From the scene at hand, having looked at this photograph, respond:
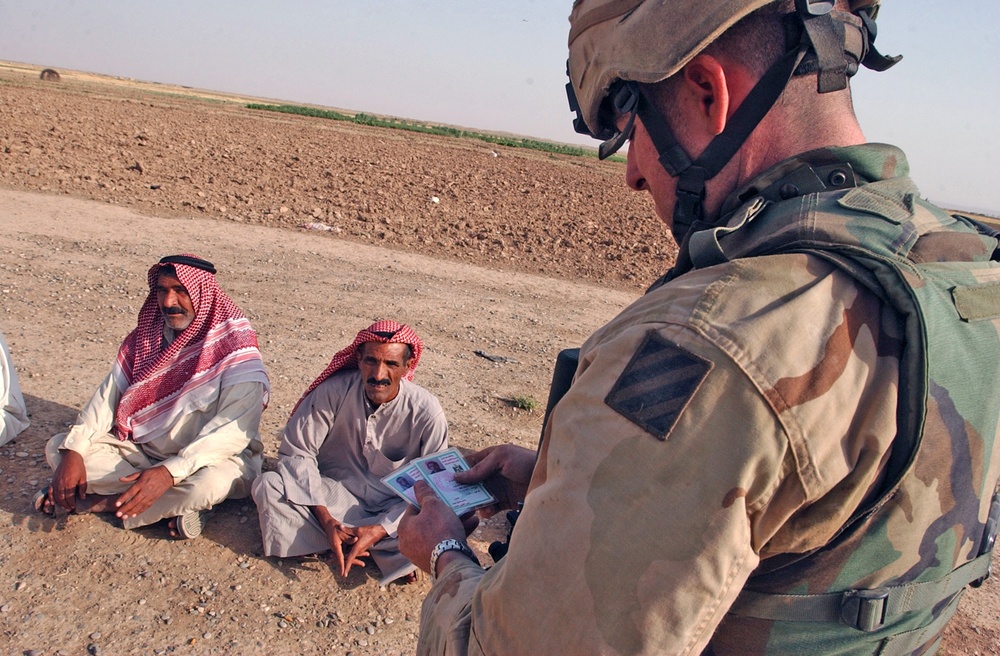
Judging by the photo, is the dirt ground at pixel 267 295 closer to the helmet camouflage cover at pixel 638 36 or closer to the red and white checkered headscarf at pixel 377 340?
the red and white checkered headscarf at pixel 377 340

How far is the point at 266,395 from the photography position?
440 cm

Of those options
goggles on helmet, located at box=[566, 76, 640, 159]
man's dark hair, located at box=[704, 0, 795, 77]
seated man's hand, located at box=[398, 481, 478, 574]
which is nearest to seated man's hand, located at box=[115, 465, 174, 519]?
seated man's hand, located at box=[398, 481, 478, 574]

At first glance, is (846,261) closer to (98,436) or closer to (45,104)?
(98,436)

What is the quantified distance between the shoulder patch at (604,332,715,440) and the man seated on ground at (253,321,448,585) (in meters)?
3.14

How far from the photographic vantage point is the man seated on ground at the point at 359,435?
4.02 metres

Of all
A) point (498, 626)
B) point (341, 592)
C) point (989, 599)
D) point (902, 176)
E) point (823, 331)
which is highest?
point (902, 176)

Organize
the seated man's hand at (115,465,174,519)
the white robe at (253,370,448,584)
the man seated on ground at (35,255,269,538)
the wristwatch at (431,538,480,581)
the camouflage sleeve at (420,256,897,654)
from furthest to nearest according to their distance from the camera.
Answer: the white robe at (253,370,448,584)
the man seated on ground at (35,255,269,538)
the seated man's hand at (115,465,174,519)
the wristwatch at (431,538,480,581)
the camouflage sleeve at (420,256,897,654)

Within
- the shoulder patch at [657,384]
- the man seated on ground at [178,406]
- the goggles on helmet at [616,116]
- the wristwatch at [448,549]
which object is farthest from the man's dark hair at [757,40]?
the man seated on ground at [178,406]

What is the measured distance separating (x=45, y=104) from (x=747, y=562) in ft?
76.3

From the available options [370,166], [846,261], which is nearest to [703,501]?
[846,261]

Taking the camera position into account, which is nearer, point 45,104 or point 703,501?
point 703,501

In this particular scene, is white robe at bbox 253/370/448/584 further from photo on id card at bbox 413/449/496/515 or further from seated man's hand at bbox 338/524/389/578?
photo on id card at bbox 413/449/496/515

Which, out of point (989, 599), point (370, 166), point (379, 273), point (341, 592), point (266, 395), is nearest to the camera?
point (341, 592)

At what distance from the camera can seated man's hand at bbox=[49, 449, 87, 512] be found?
3709 millimetres
